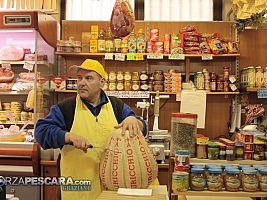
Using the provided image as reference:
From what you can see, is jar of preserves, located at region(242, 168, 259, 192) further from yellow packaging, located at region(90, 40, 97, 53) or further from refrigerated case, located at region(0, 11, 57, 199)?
yellow packaging, located at region(90, 40, 97, 53)

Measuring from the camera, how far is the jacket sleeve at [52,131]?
6.74 ft

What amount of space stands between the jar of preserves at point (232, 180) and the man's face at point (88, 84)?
3.27ft

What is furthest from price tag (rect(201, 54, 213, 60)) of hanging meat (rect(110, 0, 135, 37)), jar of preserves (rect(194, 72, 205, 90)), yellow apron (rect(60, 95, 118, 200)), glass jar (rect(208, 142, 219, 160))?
yellow apron (rect(60, 95, 118, 200))

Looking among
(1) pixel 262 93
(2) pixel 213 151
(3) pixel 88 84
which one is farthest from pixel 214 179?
(1) pixel 262 93

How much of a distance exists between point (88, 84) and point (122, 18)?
117cm

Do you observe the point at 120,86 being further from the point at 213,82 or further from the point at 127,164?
the point at 127,164

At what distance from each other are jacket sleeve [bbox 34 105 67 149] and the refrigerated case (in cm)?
154

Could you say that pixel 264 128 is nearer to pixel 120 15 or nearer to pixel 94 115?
pixel 120 15

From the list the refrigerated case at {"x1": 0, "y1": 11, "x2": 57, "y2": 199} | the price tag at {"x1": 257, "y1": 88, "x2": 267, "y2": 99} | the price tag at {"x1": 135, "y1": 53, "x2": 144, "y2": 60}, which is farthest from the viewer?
the price tag at {"x1": 135, "y1": 53, "x2": 144, "y2": 60}

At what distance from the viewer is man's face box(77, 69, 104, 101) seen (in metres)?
2.31

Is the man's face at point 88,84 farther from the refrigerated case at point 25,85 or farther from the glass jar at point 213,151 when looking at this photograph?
the refrigerated case at point 25,85

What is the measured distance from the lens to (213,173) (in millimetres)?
2443

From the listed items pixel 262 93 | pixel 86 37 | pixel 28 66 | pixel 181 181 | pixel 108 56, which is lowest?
pixel 181 181

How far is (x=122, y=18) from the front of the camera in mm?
3291
